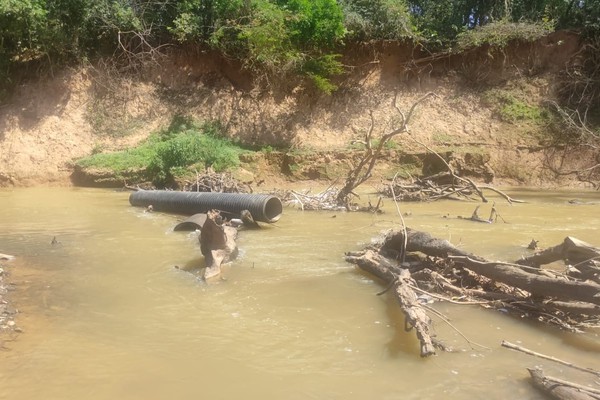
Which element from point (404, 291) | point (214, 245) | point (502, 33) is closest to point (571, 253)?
point (404, 291)

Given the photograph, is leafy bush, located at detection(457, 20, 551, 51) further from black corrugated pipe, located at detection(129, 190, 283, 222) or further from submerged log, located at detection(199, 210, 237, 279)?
Answer: submerged log, located at detection(199, 210, 237, 279)

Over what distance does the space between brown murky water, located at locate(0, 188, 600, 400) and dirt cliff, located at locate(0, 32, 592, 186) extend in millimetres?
9821

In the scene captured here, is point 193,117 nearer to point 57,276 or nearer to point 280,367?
point 57,276

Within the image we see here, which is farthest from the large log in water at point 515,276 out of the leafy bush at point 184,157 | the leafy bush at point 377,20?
the leafy bush at point 377,20

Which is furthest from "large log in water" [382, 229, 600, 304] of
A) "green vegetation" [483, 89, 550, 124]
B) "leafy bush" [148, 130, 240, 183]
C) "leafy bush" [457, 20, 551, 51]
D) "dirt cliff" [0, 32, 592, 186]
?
"leafy bush" [457, 20, 551, 51]

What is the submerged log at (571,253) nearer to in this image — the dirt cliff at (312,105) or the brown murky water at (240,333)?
the brown murky water at (240,333)

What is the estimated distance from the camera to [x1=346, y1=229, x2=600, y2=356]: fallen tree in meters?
4.26

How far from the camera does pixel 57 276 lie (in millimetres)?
5797

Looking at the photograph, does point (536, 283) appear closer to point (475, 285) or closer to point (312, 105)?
point (475, 285)

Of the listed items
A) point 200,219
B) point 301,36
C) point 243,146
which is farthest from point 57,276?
point 301,36

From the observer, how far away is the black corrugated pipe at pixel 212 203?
30.0 ft

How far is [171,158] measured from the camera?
568 inches

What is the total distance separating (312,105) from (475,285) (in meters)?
14.8

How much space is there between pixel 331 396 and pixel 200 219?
590cm
